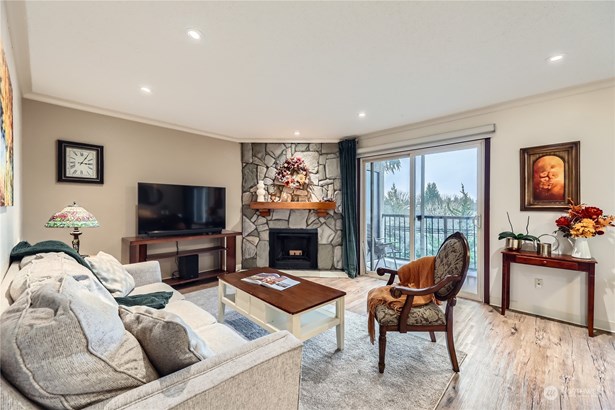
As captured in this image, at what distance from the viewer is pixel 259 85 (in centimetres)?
255

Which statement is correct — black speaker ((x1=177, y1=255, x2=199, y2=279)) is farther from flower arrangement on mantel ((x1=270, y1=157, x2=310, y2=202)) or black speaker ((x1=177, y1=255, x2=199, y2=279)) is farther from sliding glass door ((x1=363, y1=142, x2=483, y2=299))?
sliding glass door ((x1=363, y1=142, x2=483, y2=299))

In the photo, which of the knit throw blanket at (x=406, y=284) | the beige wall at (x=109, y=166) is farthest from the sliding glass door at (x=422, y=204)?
the beige wall at (x=109, y=166)

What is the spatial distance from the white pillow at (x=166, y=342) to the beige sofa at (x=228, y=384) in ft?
→ 0.14

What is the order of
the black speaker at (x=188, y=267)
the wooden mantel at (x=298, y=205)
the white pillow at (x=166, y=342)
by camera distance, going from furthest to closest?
the wooden mantel at (x=298, y=205) → the black speaker at (x=188, y=267) → the white pillow at (x=166, y=342)

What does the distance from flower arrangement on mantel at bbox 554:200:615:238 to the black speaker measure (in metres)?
4.26

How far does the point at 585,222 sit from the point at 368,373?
7.70 ft

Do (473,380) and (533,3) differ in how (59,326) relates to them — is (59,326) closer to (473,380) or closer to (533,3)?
(473,380)

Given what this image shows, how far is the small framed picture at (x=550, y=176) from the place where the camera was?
2.64m

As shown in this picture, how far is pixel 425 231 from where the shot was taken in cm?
373

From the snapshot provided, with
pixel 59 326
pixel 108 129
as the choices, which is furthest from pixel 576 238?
pixel 108 129

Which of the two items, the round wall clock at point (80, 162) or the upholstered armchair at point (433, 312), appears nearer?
the upholstered armchair at point (433, 312)

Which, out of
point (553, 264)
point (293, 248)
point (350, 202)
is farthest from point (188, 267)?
point (553, 264)

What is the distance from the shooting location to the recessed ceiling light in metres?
1.76

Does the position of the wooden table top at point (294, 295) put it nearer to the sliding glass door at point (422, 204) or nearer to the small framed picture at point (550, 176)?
the sliding glass door at point (422, 204)
